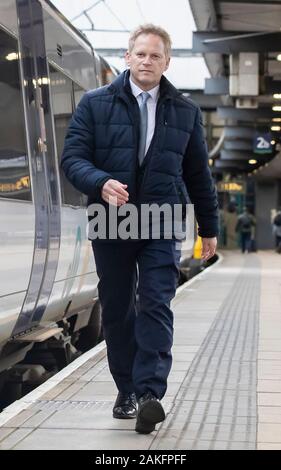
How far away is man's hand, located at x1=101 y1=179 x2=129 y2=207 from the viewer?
3.96m

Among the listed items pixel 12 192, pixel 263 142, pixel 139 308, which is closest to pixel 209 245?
pixel 139 308

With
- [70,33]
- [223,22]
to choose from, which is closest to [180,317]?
[70,33]

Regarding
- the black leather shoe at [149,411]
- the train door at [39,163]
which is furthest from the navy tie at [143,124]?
the train door at [39,163]

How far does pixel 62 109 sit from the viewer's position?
7047mm

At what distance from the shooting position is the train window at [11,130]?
5.27 meters

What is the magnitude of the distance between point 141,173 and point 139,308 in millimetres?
645

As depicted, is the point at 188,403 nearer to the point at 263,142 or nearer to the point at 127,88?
the point at 127,88

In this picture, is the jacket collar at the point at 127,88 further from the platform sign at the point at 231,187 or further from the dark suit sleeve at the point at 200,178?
the platform sign at the point at 231,187

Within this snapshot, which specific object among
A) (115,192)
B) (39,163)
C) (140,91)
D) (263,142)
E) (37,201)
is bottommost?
(37,201)

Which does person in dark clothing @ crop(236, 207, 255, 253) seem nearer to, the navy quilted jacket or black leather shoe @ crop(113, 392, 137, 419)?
black leather shoe @ crop(113, 392, 137, 419)

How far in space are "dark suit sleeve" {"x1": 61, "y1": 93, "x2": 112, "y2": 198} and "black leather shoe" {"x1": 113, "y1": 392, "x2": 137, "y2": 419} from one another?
108cm

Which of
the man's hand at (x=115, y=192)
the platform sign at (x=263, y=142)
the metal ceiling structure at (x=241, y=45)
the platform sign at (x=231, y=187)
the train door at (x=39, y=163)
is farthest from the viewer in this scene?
the platform sign at (x=231, y=187)

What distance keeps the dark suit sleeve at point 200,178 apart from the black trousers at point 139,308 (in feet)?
0.95
